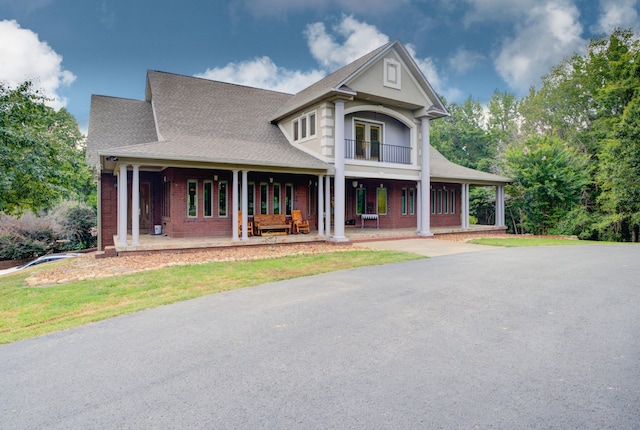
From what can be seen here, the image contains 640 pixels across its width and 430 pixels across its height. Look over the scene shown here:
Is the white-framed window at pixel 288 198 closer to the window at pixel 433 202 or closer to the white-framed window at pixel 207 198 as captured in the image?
the white-framed window at pixel 207 198

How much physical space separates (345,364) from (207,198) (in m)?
12.4

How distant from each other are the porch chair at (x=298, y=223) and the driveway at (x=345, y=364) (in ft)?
31.0

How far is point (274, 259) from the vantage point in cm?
1115

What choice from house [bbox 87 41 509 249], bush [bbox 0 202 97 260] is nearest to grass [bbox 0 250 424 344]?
house [bbox 87 41 509 249]

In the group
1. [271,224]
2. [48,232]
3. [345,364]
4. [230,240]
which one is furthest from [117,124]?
[345,364]

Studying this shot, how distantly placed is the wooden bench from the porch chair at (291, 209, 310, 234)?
29 cm

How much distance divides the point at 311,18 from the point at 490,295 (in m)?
24.0

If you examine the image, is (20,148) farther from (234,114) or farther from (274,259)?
(234,114)

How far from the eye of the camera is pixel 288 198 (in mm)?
16922

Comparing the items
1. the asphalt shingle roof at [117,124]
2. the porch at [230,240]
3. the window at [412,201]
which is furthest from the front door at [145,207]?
the window at [412,201]

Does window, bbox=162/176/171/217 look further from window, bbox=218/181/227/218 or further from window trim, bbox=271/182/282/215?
window trim, bbox=271/182/282/215

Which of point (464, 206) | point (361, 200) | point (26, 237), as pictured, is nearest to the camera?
point (26, 237)

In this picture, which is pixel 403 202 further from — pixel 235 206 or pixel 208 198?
pixel 208 198

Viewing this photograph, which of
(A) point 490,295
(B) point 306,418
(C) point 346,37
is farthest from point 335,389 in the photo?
(C) point 346,37
